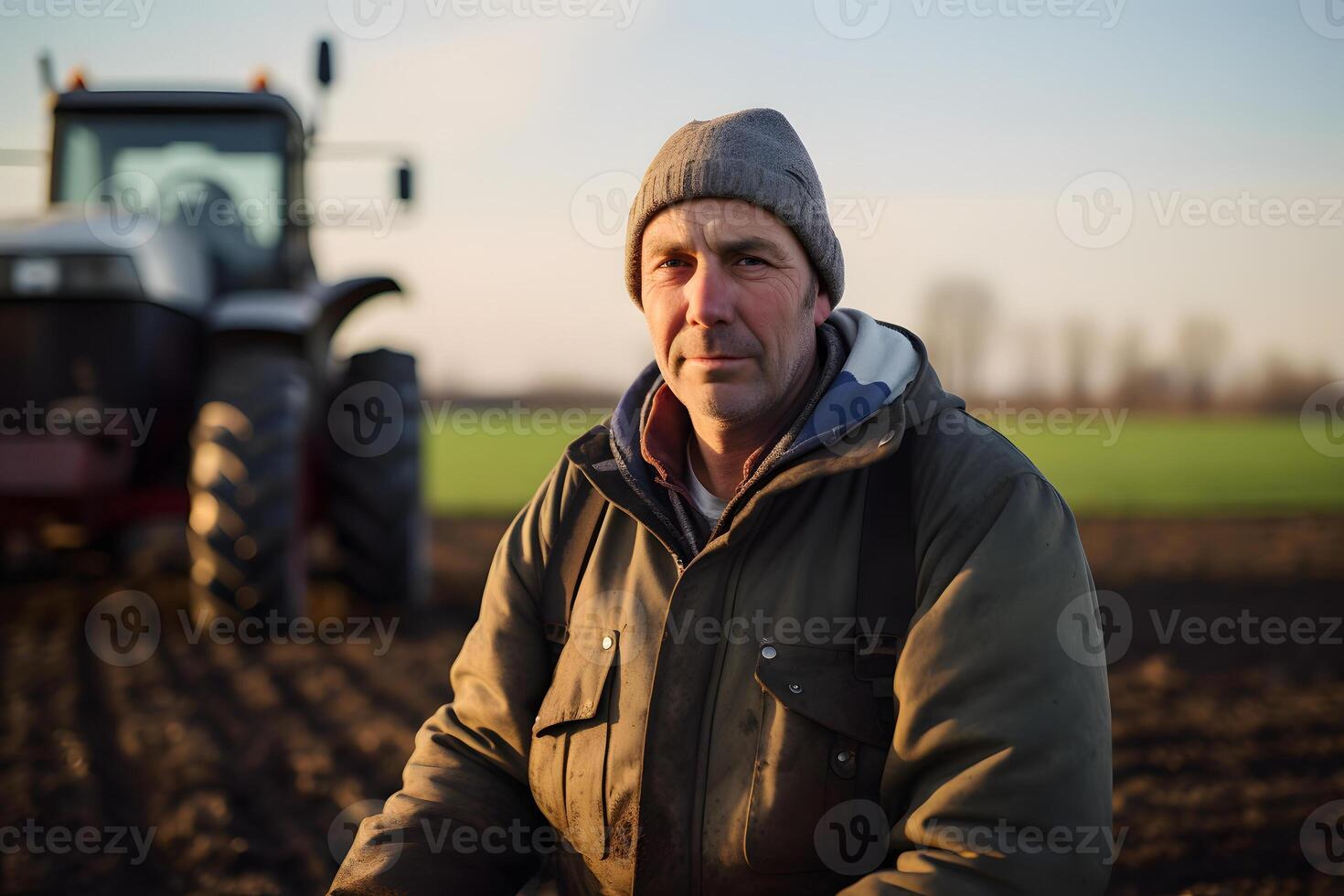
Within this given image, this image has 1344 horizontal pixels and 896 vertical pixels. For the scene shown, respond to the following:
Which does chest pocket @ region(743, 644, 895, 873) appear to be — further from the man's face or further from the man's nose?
the man's nose

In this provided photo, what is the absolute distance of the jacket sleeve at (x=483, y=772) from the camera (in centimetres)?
194

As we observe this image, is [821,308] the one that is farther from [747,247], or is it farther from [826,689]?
[826,689]

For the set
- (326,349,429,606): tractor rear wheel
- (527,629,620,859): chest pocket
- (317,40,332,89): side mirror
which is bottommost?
(326,349,429,606): tractor rear wheel

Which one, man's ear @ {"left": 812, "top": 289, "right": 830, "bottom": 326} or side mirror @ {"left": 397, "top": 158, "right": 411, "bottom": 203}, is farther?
side mirror @ {"left": 397, "top": 158, "right": 411, "bottom": 203}

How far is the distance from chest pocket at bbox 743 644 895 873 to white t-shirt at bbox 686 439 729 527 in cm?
42

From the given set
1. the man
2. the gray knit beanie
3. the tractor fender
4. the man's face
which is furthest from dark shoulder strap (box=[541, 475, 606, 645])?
the tractor fender

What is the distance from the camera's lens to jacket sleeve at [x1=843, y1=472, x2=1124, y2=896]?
1564 millimetres

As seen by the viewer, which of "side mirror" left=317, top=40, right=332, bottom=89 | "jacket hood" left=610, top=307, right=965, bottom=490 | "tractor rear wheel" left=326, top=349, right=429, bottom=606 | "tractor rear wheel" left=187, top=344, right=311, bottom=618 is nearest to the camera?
"jacket hood" left=610, top=307, right=965, bottom=490

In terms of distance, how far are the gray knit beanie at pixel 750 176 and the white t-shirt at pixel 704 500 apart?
1.51 feet

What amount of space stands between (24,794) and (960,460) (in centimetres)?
400

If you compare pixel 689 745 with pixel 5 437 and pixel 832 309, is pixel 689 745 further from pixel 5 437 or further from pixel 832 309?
pixel 5 437

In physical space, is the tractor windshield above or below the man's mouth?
above

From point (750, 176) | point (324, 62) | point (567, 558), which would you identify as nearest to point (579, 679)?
point (567, 558)

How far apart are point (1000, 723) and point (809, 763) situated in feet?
0.98
